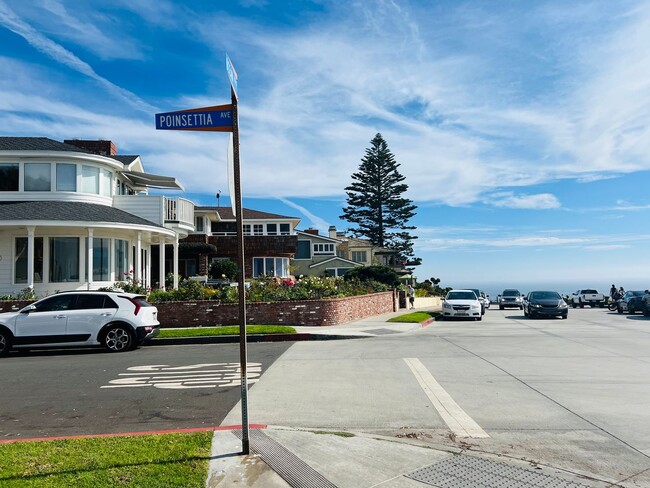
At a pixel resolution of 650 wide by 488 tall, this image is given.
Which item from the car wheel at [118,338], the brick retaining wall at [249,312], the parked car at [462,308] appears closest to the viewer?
the car wheel at [118,338]

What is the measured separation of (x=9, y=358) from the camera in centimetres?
1406

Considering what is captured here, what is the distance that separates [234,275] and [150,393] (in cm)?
2501

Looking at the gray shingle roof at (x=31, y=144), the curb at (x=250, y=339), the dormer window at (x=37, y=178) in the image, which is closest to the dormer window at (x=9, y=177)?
the dormer window at (x=37, y=178)

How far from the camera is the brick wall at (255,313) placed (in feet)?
64.0

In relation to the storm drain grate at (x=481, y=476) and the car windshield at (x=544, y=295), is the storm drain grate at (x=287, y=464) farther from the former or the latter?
the car windshield at (x=544, y=295)

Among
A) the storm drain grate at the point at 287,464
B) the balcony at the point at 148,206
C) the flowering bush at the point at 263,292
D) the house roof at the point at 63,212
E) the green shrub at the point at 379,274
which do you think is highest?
the balcony at the point at 148,206

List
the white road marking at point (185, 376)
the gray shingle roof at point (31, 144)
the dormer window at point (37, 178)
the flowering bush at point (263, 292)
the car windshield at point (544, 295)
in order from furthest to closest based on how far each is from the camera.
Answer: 1. the car windshield at point (544, 295)
2. the dormer window at point (37, 178)
3. the gray shingle roof at point (31, 144)
4. the flowering bush at point (263, 292)
5. the white road marking at point (185, 376)

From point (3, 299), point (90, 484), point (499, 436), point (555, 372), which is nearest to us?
point (90, 484)

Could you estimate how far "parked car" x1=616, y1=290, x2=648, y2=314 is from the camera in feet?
102

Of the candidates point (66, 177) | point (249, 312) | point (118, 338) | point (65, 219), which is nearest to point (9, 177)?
point (66, 177)

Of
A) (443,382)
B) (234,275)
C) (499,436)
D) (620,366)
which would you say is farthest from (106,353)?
(234,275)

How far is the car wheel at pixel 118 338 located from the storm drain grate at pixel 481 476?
11.2 meters

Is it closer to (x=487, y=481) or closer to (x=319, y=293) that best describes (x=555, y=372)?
(x=487, y=481)

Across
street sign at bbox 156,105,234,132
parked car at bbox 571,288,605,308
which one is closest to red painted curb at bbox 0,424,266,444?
street sign at bbox 156,105,234,132
